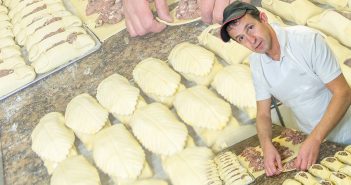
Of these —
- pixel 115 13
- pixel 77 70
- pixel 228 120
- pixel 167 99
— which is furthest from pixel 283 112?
pixel 115 13

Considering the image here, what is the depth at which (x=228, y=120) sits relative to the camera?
9.84 ft

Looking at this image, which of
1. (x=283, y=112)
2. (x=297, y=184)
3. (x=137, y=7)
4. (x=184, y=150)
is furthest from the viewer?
(x=137, y=7)

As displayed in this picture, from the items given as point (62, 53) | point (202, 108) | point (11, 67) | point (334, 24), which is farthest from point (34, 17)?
point (334, 24)

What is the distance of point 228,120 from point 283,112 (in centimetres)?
42

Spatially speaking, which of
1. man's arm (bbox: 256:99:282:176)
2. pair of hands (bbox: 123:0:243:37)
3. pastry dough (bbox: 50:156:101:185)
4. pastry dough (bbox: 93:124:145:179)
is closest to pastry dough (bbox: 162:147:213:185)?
pastry dough (bbox: 93:124:145:179)

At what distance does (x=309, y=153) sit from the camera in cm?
224

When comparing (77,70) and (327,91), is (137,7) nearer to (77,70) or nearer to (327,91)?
(77,70)

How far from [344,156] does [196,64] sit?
1.56 meters

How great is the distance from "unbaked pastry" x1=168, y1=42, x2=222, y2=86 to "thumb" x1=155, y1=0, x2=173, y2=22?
0.72 metres

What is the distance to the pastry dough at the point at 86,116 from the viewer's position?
328 centimetres

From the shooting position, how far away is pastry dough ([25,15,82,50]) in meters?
4.66

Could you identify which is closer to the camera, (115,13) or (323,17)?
(323,17)

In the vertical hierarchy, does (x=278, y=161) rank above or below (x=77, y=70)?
above

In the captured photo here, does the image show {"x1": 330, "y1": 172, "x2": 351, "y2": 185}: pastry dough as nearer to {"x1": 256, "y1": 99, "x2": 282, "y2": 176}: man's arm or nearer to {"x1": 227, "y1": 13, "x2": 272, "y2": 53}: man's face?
{"x1": 256, "y1": 99, "x2": 282, "y2": 176}: man's arm
